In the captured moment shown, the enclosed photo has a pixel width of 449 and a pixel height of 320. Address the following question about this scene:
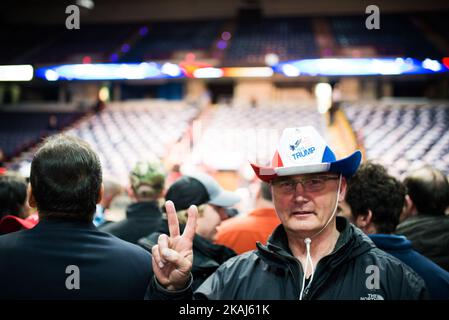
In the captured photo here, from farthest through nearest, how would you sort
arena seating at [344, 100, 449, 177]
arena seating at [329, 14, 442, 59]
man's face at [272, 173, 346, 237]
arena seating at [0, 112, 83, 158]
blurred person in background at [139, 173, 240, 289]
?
arena seating at [329, 14, 442, 59] < arena seating at [0, 112, 83, 158] < arena seating at [344, 100, 449, 177] < blurred person in background at [139, 173, 240, 289] < man's face at [272, 173, 346, 237]

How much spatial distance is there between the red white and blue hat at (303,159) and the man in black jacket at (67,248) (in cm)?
59

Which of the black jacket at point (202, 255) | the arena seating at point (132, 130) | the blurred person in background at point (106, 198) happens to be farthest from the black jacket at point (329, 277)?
the arena seating at point (132, 130)

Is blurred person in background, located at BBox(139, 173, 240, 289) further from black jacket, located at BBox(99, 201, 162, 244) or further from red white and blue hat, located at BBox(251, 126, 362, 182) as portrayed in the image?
red white and blue hat, located at BBox(251, 126, 362, 182)

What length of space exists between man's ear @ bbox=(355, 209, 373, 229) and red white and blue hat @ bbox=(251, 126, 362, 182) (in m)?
0.43

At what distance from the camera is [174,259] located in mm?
1356

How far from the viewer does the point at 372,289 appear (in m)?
1.44

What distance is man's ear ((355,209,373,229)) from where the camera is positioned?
2047mm

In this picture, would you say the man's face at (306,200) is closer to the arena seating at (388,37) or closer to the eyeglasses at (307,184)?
the eyeglasses at (307,184)

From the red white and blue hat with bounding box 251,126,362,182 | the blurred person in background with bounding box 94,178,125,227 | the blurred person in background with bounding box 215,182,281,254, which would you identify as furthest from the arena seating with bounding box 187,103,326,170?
the red white and blue hat with bounding box 251,126,362,182

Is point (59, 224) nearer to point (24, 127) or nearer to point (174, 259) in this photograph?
point (174, 259)

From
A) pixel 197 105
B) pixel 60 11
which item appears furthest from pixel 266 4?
pixel 60 11

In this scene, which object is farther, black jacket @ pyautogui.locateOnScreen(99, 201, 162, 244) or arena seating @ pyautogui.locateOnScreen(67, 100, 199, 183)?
arena seating @ pyautogui.locateOnScreen(67, 100, 199, 183)

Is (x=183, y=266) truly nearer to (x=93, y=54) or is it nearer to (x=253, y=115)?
(x=253, y=115)
